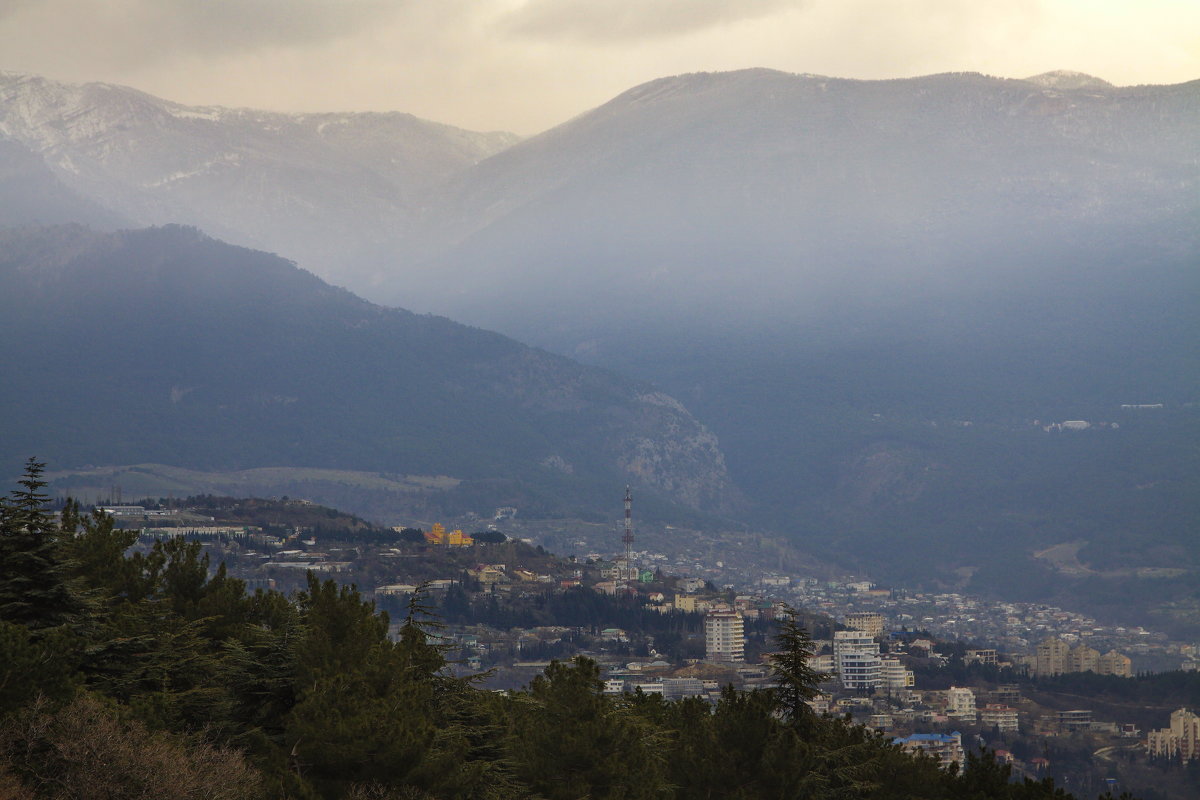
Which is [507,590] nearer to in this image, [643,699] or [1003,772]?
[643,699]

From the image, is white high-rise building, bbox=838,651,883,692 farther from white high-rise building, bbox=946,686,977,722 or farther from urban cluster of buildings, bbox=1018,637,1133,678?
urban cluster of buildings, bbox=1018,637,1133,678

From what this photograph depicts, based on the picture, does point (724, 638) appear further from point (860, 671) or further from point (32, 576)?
point (32, 576)

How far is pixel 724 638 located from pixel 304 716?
133 metres

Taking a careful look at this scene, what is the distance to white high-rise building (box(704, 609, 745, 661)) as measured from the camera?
166 m

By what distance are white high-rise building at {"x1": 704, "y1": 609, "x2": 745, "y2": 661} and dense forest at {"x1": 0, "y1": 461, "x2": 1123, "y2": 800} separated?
10927cm

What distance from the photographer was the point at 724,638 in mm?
170000

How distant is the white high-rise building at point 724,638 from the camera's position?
6526 inches

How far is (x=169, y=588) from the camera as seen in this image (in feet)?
175

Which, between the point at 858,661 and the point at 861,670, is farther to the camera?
the point at 858,661

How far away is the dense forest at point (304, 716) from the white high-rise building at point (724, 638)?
109266 mm

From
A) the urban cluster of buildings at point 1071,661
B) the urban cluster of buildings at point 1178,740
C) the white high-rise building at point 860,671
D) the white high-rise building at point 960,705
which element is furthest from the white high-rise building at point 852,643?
the urban cluster of buildings at point 1178,740

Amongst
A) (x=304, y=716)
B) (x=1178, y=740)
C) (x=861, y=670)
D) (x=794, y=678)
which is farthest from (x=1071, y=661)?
(x=304, y=716)

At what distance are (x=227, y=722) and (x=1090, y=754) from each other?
328 ft

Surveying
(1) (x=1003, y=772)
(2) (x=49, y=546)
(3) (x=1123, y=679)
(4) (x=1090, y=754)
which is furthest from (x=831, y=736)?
(3) (x=1123, y=679)
